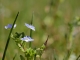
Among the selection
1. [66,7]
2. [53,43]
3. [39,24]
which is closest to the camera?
[53,43]

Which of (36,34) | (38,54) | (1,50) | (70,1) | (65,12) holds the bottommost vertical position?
(38,54)

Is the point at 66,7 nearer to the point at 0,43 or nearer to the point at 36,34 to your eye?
the point at 36,34

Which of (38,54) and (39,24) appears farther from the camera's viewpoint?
(39,24)

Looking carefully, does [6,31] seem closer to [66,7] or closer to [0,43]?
[0,43]

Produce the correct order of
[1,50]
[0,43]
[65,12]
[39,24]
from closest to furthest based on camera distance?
[1,50], [0,43], [39,24], [65,12]

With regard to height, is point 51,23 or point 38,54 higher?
point 51,23

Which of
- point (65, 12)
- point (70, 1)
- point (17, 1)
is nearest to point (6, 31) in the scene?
point (65, 12)
